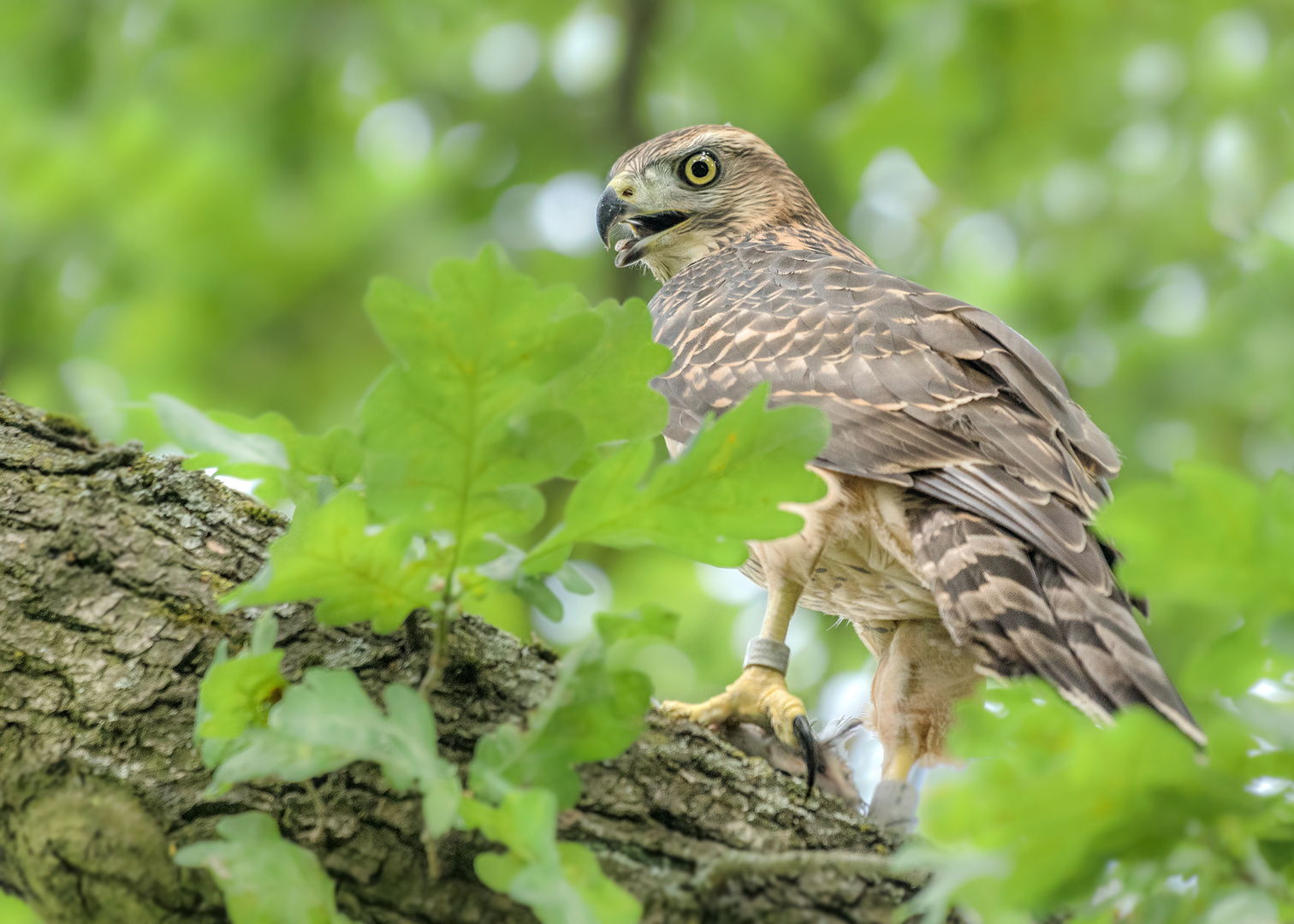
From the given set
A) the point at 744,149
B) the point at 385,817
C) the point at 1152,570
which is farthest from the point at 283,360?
the point at 1152,570

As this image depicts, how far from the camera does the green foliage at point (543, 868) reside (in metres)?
1.19

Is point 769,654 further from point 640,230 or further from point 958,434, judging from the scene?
point 640,230

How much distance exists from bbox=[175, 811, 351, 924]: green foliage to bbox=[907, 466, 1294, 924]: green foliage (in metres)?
0.74

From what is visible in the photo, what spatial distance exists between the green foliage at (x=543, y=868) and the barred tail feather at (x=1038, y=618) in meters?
1.22

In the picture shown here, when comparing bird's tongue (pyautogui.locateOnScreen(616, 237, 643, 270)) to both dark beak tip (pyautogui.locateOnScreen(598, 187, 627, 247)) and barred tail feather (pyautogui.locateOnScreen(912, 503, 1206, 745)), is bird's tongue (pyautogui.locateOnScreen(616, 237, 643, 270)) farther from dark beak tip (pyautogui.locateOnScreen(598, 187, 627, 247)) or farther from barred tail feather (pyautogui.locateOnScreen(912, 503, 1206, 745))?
barred tail feather (pyautogui.locateOnScreen(912, 503, 1206, 745))

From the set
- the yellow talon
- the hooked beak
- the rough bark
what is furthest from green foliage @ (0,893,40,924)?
the hooked beak

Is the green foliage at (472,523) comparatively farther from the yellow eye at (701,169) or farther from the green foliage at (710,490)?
the yellow eye at (701,169)

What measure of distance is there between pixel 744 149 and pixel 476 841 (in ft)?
13.2

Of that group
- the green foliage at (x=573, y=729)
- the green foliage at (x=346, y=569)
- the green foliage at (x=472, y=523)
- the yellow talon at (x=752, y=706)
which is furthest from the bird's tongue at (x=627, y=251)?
the green foliage at (x=573, y=729)

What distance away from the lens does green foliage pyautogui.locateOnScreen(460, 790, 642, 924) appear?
119cm

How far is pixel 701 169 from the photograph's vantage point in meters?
4.89

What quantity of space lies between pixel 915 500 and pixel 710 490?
1600 millimetres

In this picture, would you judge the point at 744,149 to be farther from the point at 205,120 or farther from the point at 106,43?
the point at 106,43

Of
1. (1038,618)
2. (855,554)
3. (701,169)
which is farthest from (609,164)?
(1038,618)
